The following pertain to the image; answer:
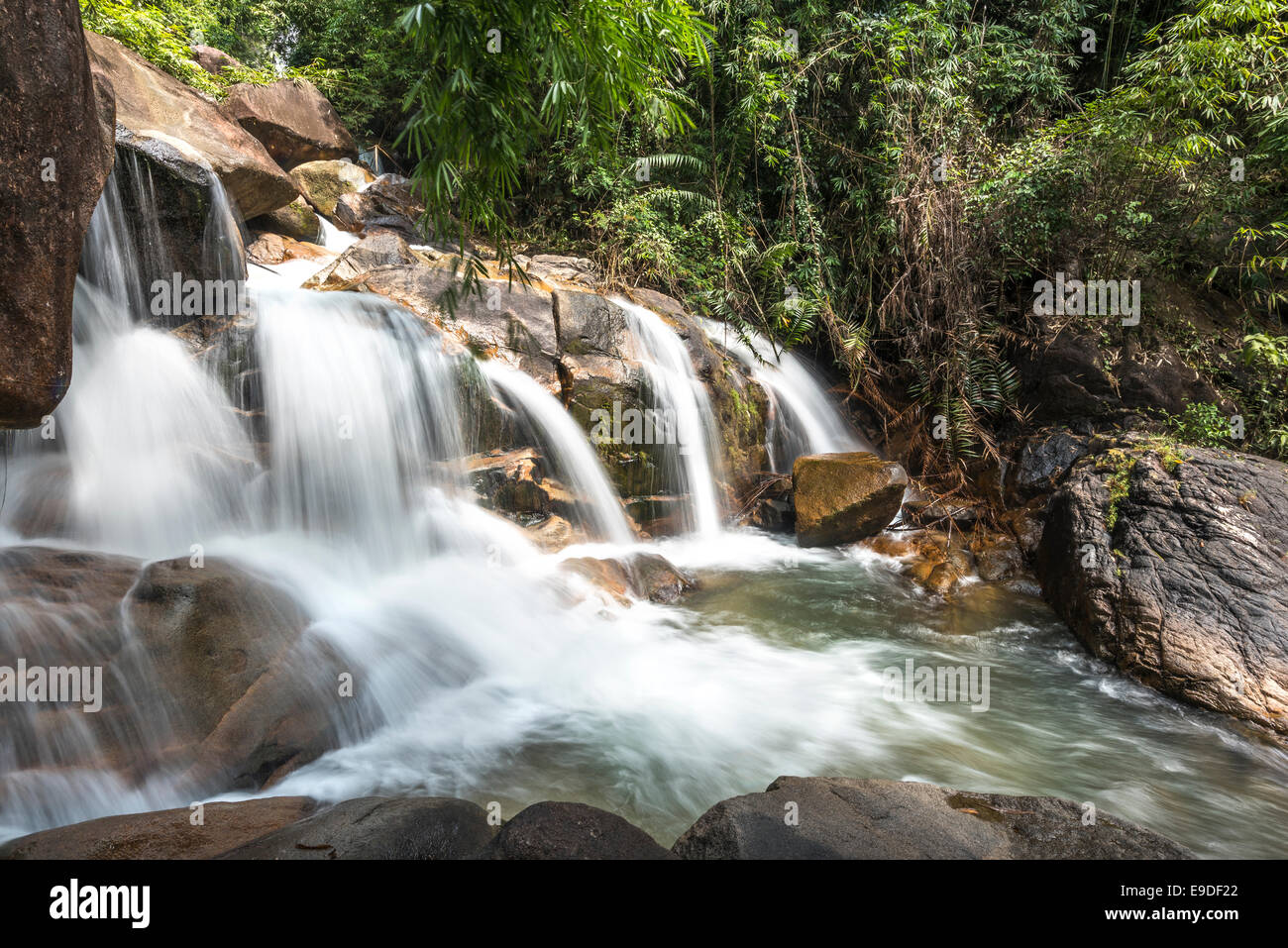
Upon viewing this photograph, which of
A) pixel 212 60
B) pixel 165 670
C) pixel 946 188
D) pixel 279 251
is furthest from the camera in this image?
pixel 212 60

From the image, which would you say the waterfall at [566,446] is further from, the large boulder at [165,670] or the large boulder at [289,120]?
the large boulder at [289,120]

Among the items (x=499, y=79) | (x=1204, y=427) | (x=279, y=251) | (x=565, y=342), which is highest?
(x=279, y=251)

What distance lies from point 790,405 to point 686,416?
2.11 meters

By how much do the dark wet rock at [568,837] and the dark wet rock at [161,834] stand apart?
1.20 meters

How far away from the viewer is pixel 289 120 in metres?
12.4

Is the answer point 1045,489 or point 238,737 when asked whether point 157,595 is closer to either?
point 238,737

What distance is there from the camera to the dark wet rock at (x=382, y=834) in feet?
7.60

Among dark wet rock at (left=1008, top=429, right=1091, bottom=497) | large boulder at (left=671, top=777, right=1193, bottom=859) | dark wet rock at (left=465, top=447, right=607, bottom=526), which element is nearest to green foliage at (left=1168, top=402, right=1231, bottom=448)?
dark wet rock at (left=1008, top=429, right=1091, bottom=497)

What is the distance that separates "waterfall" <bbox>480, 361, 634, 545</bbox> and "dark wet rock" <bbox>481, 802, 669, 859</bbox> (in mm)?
5020

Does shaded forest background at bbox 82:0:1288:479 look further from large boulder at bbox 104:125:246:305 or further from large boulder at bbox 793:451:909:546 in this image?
large boulder at bbox 104:125:246:305

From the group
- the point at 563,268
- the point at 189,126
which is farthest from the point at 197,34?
the point at 563,268

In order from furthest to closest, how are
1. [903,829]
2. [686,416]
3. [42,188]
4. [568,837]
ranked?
[686,416], [42,188], [903,829], [568,837]

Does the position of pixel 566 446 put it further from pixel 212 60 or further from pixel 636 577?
pixel 212 60

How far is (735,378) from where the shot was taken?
30.0 feet
